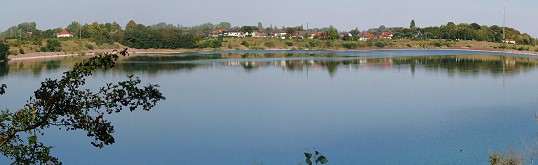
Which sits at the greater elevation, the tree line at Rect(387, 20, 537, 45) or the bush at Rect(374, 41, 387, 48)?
the tree line at Rect(387, 20, 537, 45)

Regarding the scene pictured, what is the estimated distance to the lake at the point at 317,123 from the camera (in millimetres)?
10602

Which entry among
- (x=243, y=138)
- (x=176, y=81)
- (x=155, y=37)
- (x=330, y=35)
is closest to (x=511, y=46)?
(x=330, y=35)

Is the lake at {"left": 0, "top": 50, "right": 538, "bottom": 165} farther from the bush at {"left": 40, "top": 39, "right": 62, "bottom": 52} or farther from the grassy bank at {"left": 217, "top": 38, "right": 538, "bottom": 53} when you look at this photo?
the grassy bank at {"left": 217, "top": 38, "right": 538, "bottom": 53}

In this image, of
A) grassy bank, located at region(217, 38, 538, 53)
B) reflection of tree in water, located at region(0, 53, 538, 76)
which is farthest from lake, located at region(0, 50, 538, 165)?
grassy bank, located at region(217, 38, 538, 53)

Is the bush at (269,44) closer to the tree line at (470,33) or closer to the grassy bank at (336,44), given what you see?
the grassy bank at (336,44)

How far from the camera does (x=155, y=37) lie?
59500mm

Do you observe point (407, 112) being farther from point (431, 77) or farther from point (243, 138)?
point (431, 77)

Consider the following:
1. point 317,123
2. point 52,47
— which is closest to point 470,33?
point 52,47

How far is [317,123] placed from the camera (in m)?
13.9

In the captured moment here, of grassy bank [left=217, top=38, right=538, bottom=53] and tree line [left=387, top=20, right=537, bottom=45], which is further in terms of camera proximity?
tree line [left=387, top=20, right=537, bottom=45]

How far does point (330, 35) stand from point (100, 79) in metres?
48.6

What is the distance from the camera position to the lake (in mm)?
10602

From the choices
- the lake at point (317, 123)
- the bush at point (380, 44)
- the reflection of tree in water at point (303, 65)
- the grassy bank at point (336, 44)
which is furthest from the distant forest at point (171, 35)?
the lake at point (317, 123)

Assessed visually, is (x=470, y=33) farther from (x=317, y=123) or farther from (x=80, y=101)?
(x=80, y=101)
